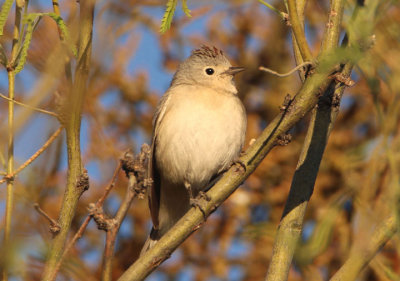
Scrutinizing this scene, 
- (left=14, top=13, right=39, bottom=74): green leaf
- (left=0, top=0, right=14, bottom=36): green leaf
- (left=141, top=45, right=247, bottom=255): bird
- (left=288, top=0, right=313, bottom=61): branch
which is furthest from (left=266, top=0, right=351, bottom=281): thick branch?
(left=141, top=45, right=247, bottom=255): bird

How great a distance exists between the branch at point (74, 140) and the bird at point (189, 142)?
7.52 feet

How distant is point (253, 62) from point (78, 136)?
418 cm

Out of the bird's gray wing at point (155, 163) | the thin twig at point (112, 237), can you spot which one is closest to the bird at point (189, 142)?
the bird's gray wing at point (155, 163)

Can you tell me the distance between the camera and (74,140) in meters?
2.68

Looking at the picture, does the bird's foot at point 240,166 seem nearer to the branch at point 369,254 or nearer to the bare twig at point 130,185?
the bare twig at point 130,185

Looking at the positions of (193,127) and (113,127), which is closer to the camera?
(193,127)

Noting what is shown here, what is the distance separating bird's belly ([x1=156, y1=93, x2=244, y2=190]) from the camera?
5184 mm

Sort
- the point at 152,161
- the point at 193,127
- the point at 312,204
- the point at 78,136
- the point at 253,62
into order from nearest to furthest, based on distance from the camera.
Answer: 1. the point at 78,136
2. the point at 193,127
3. the point at 152,161
4. the point at 312,204
5. the point at 253,62

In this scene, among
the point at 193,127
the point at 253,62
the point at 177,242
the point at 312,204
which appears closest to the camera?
the point at 177,242

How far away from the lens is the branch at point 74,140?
2.40 metres

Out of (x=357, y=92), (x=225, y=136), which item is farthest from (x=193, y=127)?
(x=357, y=92)

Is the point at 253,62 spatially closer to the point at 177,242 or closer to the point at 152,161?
the point at 152,161

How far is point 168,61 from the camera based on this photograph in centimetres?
672

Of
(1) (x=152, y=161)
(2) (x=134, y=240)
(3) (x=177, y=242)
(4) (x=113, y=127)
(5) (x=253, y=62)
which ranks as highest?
Result: (5) (x=253, y=62)
